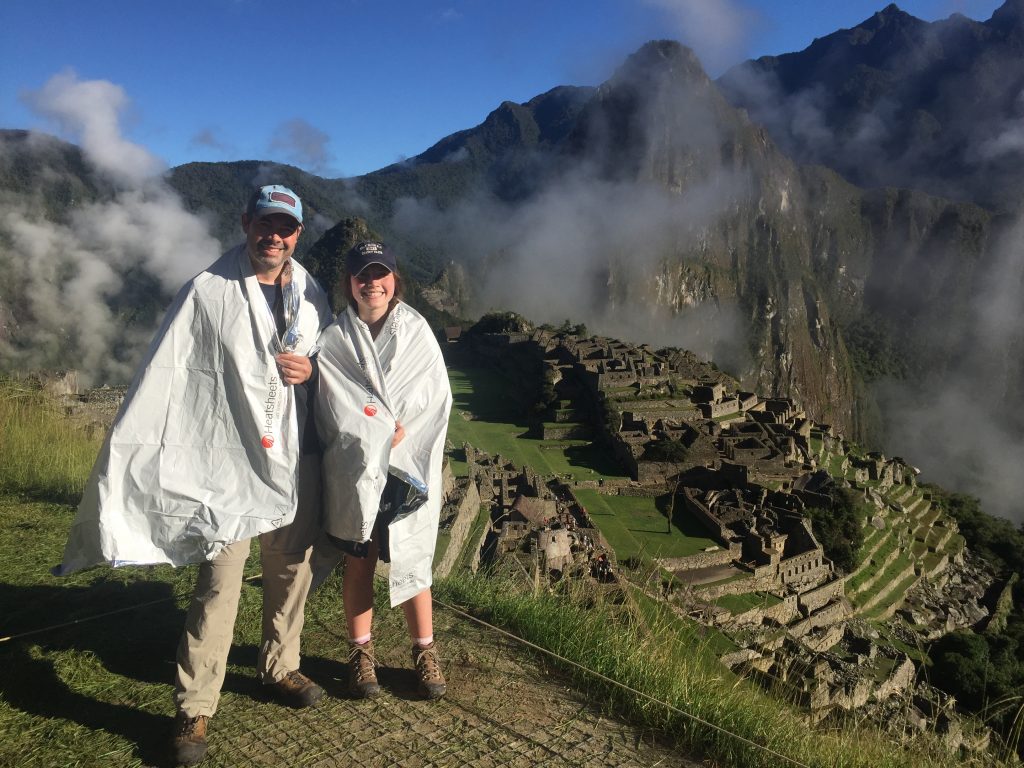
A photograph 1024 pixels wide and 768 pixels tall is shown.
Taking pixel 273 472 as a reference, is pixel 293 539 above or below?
below

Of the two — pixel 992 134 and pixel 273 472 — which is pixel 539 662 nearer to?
pixel 273 472

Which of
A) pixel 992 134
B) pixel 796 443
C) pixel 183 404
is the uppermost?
pixel 992 134

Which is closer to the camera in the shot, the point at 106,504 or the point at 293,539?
the point at 106,504

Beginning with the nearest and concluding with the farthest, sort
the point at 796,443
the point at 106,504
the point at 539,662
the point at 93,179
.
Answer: the point at 106,504 < the point at 539,662 < the point at 796,443 < the point at 93,179

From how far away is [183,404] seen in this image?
7.66 ft

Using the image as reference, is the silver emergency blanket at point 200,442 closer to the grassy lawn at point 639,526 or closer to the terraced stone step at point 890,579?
the grassy lawn at point 639,526

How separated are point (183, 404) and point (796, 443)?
32130mm

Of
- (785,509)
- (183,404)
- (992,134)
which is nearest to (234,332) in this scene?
(183,404)

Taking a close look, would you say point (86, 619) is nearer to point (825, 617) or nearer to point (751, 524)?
point (825, 617)

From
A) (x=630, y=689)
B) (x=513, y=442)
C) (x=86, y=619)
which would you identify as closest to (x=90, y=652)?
(x=86, y=619)

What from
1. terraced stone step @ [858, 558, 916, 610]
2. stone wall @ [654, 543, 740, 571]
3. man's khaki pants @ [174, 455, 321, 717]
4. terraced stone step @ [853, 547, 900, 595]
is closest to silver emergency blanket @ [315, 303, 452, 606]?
man's khaki pants @ [174, 455, 321, 717]

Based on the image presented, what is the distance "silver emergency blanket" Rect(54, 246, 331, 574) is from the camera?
7.24 ft

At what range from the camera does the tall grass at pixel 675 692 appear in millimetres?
2547

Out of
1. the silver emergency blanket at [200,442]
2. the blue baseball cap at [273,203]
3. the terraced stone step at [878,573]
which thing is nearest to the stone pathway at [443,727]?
the silver emergency blanket at [200,442]
